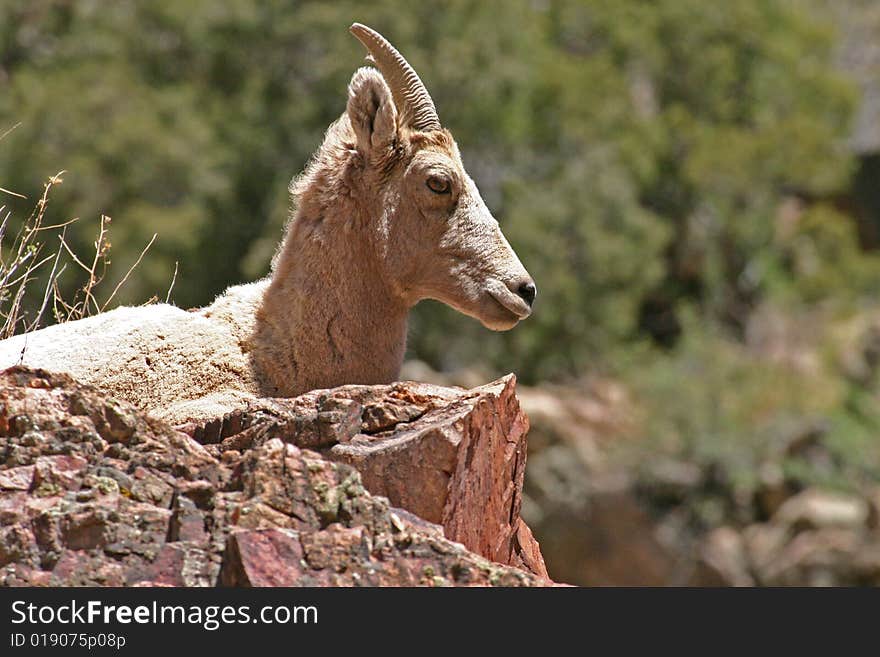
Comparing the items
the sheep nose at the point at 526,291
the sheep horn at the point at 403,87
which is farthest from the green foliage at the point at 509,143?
the sheep nose at the point at 526,291

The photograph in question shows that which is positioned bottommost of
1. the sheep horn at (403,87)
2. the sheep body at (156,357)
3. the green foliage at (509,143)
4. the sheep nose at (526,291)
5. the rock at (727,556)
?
the sheep body at (156,357)

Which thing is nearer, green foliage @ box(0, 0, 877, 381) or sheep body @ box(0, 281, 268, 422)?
sheep body @ box(0, 281, 268, 422)

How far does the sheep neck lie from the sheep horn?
2.12ft

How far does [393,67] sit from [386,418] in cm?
279

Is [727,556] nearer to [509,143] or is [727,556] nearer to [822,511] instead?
[822,511]

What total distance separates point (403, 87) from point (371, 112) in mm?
269

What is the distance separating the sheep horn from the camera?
328 inches

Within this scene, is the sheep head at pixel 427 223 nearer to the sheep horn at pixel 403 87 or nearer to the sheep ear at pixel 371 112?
the sheep ear at pixel 371 112

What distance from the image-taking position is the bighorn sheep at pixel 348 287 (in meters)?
7.75

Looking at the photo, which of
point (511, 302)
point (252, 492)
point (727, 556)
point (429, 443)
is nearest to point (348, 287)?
point (511, 302)

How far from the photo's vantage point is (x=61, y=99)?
3303cm

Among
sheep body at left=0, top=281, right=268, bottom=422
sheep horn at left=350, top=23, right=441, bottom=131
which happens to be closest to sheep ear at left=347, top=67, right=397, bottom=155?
sheep horn at left=350, top=23, right=441, bottom=131

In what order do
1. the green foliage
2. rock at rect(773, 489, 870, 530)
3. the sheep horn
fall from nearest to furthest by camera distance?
the sheep horn, rock at rect(773, 489, 870, 530), the green foliage

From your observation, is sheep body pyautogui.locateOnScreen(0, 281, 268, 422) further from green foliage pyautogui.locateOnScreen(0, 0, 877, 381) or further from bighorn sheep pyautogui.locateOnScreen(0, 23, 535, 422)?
green foliage pyautogui.locateOnScreen(0, 0, 877, 381)
